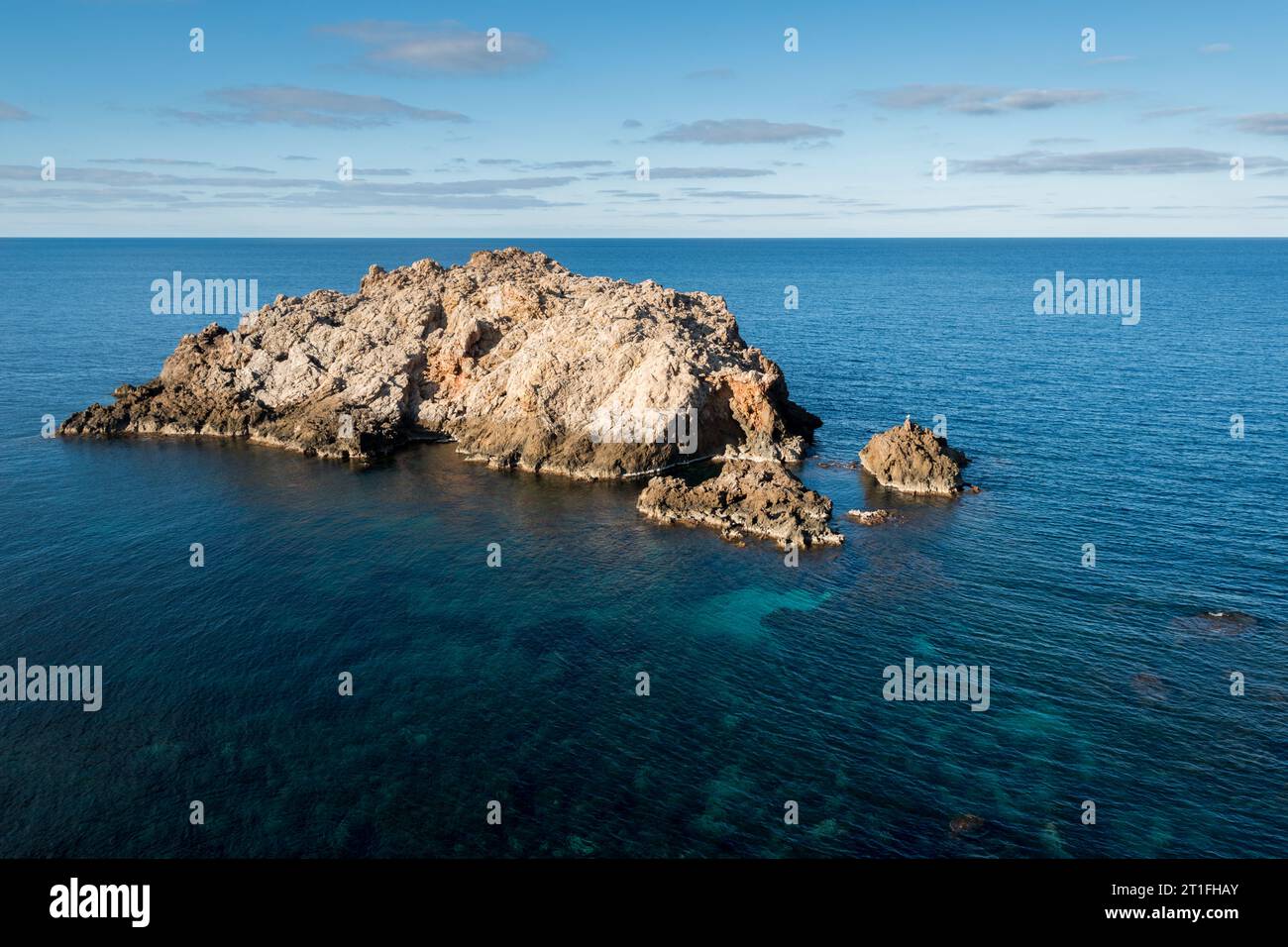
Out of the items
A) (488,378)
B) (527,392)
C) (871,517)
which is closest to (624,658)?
(871,517)

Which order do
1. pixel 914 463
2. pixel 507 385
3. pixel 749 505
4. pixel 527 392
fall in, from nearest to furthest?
1. pixel 749 505
2. pixel 914 463
3. pixel 527 392
4. pixel 507 385

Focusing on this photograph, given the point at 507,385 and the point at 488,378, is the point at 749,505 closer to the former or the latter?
the point at 507,385

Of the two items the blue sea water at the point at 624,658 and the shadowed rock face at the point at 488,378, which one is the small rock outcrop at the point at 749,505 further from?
the shadowed rock face at the point at 488,378

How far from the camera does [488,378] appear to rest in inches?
3511

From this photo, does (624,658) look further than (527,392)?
No

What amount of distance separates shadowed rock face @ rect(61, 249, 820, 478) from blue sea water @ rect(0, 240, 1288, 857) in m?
5.92

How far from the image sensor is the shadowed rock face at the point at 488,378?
80062mm

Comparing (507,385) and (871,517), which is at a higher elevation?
(507,385)

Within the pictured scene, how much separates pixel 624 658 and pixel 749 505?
22944 mm

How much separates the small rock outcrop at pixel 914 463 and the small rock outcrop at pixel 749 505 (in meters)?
10.7

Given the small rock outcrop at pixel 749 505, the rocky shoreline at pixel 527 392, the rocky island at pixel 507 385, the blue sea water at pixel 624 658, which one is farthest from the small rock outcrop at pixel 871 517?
the rocky island at pixel 507 385

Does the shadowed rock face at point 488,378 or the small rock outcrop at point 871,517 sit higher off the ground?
the shadowed rock face at point 488,378

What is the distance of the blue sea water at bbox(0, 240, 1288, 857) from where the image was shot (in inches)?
1368
